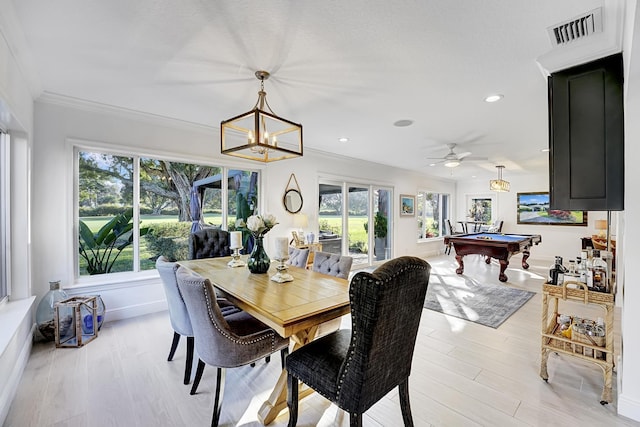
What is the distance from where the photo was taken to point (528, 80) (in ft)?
8.35

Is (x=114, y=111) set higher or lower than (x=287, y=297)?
higher

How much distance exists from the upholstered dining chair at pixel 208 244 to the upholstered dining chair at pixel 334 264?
1.49 m

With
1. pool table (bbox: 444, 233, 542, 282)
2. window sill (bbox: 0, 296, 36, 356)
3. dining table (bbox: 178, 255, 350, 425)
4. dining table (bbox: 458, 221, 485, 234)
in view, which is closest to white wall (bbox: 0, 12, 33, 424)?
window sill (bbox: 0, 296, 36, 356)

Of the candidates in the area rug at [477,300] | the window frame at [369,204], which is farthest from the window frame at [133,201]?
the area rug at [477,300]

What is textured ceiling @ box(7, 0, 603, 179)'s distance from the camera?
1695 mm

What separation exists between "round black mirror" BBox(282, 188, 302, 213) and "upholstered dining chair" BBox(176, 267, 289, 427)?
328cm

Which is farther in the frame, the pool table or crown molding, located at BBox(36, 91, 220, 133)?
the pool table

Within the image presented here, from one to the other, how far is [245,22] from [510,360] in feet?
11.2

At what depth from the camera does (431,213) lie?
916cm

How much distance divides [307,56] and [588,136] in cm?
213

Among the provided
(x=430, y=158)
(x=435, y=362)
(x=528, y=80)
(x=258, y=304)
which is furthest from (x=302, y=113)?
(x=430, y=158)

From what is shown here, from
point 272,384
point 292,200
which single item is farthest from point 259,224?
point 292,200

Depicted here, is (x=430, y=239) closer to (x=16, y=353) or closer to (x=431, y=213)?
(x=431, y=213)

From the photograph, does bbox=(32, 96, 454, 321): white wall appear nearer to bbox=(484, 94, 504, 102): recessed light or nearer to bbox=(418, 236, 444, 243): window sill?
bbox=(484, 94, 504, 102): recessed light
